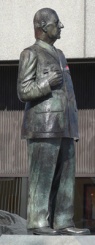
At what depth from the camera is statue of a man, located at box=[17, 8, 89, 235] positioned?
8.05 metres

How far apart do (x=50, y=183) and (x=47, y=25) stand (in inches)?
59.3

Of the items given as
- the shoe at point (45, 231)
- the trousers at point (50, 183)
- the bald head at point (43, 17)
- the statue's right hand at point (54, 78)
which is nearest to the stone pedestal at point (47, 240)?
the shoe at point (45, 231)

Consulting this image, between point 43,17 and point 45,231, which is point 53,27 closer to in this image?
point 43,17

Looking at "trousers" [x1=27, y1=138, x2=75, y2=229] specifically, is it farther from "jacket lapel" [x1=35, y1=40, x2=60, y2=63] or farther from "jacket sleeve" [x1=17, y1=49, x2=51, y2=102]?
"jacket lapel" [x1=35, y1=40, x2=60, y2=63]

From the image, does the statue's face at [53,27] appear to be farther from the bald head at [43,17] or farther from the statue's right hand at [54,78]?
the statue's right hand at [54,78]

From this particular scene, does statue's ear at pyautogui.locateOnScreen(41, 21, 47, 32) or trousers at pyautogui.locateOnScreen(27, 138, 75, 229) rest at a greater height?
statue's ear at pyautogui.locateOnScreen(41, 21, 47, 32)

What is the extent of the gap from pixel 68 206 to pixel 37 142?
68cm

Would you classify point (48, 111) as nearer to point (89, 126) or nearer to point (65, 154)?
point (65, 154)

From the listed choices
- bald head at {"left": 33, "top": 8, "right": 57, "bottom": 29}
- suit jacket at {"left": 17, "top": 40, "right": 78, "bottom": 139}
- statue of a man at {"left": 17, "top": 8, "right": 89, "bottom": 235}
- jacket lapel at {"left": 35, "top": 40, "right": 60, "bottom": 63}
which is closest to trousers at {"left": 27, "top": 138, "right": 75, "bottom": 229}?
statue of a man at {"left": 17, "top": 8, "right": 89, "bottom": 235}

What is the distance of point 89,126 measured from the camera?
17562 mm

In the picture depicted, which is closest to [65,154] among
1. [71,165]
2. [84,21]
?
[71,165]

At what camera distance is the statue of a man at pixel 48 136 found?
317 inches

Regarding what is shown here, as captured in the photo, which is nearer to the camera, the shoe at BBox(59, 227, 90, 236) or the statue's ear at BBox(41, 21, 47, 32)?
the shoe at BBox(59, 227, 90, 236)

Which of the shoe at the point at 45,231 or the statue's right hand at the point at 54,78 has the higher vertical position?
the statue's right hand at the point at 54,78
